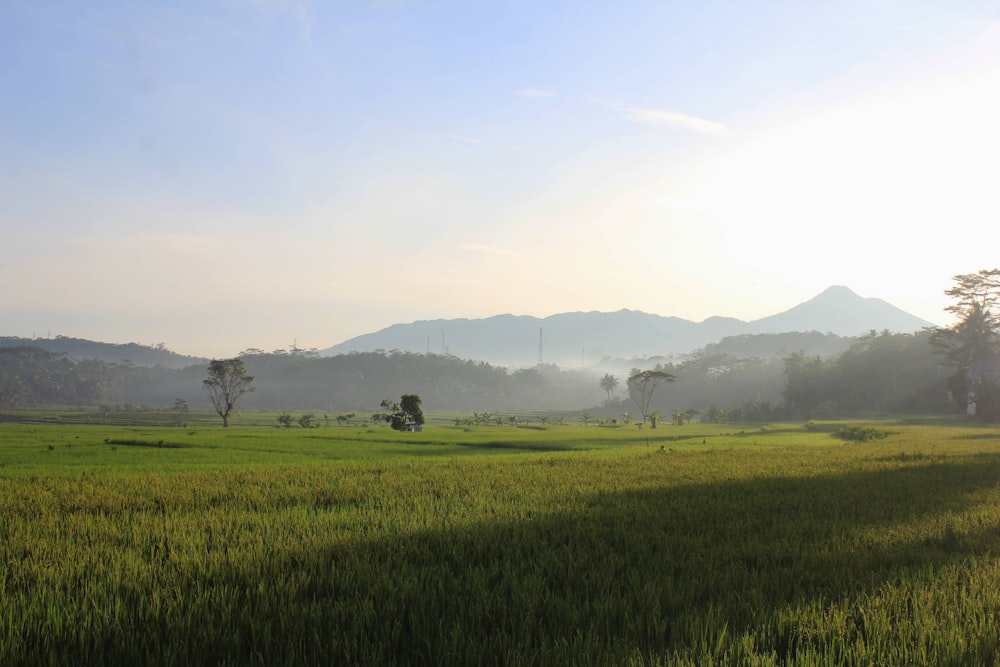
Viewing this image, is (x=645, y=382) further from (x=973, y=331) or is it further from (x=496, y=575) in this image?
(x=496, y=575)

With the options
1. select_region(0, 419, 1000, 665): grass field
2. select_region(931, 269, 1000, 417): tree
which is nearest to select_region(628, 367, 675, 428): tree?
select_region(931, 269, 1000, 417): tree

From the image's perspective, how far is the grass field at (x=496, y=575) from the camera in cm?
361

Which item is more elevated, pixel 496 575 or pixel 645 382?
pixel 645 382

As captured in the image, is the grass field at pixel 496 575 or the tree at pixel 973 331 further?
the tree at pixel 973 331

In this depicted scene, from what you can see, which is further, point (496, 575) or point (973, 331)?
point (973, 331)

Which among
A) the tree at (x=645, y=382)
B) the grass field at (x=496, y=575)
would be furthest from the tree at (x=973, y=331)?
the grass field at (x=496, y=575)

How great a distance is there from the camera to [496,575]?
5195 millimetres

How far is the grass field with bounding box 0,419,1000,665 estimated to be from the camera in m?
3.61

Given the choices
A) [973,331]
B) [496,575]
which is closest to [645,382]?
[973,331]

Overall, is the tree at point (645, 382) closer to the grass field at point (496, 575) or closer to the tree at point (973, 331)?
the tree at point (973, 331)

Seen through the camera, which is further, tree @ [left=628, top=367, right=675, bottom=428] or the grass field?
tree @ [left=628, top=367, right=675, bottom=428]

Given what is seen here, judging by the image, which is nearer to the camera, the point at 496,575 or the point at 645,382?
the point at 496,575

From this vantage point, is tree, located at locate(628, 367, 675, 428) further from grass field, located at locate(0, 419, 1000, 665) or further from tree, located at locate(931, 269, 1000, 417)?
grass field, located at locate(0, 419, 1000, 665)

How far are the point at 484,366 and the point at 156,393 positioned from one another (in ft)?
265
